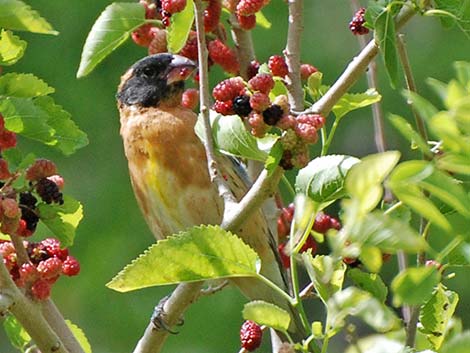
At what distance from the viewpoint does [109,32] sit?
3104mm

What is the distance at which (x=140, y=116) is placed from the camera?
14.4ft

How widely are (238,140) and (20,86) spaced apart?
51cm

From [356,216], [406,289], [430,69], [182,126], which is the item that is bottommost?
[430,69]

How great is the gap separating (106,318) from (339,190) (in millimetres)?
6888

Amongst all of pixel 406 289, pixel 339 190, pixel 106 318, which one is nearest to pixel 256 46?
pixel 106 318

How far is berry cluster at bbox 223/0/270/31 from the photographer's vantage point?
9.51 ft

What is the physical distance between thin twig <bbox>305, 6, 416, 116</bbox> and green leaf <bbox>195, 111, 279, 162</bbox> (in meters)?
0.11

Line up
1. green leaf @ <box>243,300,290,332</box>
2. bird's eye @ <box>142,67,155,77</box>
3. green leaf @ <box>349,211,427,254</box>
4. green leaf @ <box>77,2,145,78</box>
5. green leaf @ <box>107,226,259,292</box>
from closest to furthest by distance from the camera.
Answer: green leaf @ <box>349,211,427,254</box> → green leaf @ <box>243,300,290,332</box> → green leaf @ <box>107,226,259,292</box> → green leaf @ <box>77,2,145,78</box> → bird's eye @ <box>142,67,155,77</box>

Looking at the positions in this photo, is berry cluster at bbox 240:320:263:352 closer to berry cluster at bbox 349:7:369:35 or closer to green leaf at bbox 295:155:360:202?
berry cluster at bbox 349:7:369:35

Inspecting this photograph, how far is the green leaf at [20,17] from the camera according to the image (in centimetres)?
233

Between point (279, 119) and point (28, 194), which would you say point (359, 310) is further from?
point (28, 194)

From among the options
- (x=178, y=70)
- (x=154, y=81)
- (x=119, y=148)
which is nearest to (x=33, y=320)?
(x=178, y=70)

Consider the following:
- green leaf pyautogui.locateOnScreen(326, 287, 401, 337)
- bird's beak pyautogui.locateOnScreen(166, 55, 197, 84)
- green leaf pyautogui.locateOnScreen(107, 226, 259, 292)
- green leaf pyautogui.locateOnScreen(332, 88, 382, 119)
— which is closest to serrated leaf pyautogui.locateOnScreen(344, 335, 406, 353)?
green leaf pyautogui.locateOnScreen(326, 287, 401, 337)

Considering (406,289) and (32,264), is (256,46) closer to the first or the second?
(32,264)
